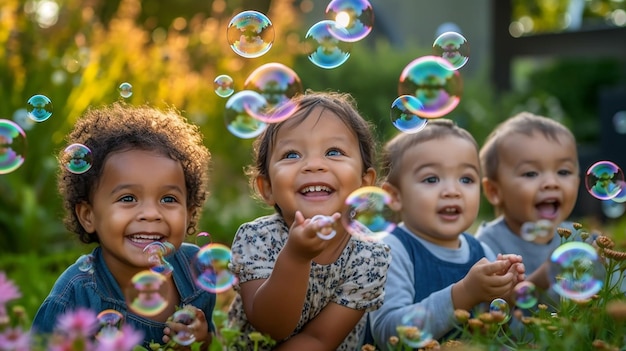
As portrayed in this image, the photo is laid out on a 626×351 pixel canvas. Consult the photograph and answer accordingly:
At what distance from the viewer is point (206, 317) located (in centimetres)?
295

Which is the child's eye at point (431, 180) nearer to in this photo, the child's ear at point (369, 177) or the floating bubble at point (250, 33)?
the child's ear at point (369, 177)

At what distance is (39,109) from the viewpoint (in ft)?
10.8

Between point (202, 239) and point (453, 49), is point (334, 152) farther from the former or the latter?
point (453, 49)

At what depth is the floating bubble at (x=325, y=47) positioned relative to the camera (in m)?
3.43

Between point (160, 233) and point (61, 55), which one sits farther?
point (61, 55)

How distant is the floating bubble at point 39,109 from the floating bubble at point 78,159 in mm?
497

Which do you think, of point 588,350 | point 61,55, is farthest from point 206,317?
point 61,55

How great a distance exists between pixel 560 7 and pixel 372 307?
2036 centimetres

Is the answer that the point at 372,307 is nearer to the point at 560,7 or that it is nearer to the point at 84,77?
the point at 84,77

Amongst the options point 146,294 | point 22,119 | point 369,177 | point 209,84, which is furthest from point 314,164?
point 209,84

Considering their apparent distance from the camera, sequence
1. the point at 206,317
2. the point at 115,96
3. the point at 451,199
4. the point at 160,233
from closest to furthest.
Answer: the point at 160,233
the point at 206,317
the point at 451,199
the point at 115,96

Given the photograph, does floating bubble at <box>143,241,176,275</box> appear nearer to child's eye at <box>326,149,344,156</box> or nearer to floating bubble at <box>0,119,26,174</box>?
child's eye at <box>326,149,344,156</box>

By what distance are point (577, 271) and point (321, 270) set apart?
815mm

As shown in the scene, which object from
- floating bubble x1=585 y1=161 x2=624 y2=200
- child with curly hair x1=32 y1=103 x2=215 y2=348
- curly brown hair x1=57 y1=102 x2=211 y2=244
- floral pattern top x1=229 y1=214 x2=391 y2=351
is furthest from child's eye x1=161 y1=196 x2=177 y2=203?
floating bubble x1=585 y1=161 x2=624 y2=200
